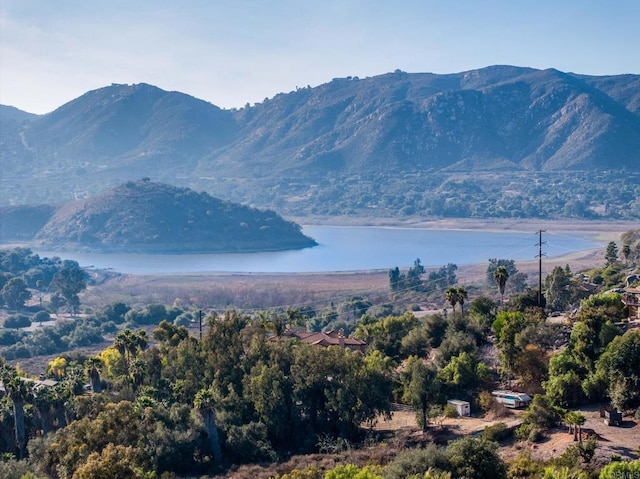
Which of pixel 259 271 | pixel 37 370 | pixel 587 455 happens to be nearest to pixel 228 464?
pixel 587 455

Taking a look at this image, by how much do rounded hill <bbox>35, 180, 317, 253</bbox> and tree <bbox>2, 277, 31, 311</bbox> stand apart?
68005mm

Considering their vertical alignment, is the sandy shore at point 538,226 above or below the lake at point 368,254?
above

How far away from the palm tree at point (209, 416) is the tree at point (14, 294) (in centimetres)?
7588

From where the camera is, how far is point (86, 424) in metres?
27.3

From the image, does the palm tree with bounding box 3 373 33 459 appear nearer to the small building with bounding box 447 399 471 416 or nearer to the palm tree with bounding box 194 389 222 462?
the palm tree with bounding box 194 389 222 462

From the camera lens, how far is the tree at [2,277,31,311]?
100 m

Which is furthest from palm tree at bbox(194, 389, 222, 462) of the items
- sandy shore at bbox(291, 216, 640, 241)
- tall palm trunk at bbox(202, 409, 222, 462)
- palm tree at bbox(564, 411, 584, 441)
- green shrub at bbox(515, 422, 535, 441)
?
sandy shore at bbox(291, 216, 640, 241)

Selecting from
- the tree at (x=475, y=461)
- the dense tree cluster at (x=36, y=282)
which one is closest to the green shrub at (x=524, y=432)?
the tree at (x=475, y=461)

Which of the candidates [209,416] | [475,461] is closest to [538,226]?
[209,416]

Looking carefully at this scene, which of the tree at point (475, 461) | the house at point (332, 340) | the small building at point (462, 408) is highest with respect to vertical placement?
the house at point (332, 340)

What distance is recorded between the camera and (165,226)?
17800 centimetres

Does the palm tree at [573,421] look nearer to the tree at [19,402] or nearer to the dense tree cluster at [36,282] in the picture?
the tree at [19,402]

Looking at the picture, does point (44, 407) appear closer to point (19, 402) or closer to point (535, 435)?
point (19, 402)

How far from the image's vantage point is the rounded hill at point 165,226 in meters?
173
